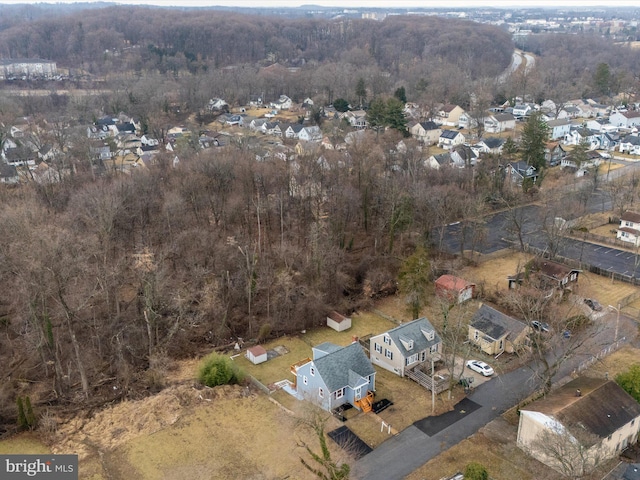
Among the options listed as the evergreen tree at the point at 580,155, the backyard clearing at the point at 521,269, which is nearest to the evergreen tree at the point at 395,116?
the evergreen tree at the point at 580,155

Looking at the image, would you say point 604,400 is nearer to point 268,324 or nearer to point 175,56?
point 268,324

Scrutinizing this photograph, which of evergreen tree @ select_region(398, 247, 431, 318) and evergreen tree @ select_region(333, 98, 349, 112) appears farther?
evergreen tree @ select_region(333, 98, 349, 112)

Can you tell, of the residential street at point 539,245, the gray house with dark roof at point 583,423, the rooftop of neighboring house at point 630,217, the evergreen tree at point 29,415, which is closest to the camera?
the gray house with dark roof at point 583,423

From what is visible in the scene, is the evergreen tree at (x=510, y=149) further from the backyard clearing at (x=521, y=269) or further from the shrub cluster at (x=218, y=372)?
the shrub cluster at (x=218, y=372)

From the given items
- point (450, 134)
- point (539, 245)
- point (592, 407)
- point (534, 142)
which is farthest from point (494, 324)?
point (450, 134)

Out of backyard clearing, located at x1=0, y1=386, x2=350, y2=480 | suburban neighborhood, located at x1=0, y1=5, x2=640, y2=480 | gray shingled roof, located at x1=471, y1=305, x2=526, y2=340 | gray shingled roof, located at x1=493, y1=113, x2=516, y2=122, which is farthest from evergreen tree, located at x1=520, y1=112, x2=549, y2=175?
backyard clearing, located at x1=0, y1=386, x2=350, y2=480

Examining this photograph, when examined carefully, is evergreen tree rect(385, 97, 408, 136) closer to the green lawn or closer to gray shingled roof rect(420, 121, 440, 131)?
gray shingled roof rect(420, 121, 440, 131)
